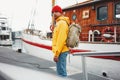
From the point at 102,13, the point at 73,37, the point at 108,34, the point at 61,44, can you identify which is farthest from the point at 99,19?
the point at 61,44

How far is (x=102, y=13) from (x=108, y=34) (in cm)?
131

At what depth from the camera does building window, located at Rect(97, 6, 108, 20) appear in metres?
10.3

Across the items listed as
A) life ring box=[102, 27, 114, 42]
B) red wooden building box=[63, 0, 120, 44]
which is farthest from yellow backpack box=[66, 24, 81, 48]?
life ring box=[102, 27, 114, 42]

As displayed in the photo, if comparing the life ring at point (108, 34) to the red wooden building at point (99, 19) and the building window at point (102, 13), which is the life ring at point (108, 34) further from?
the building window at point (102, 13)

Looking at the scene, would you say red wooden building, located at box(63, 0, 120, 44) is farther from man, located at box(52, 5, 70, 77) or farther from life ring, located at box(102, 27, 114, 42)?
man, located at box(52, 5, 70, 77)

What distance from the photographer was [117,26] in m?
9.63

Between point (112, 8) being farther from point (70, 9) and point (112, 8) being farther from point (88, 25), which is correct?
point (70, 9)

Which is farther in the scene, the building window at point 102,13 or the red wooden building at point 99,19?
the building window at point 102,13

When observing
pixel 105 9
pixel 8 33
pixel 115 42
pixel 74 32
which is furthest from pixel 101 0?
pixel 8 33

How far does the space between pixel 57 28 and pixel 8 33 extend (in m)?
54.9

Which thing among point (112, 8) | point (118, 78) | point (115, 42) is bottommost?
point (118, 78)

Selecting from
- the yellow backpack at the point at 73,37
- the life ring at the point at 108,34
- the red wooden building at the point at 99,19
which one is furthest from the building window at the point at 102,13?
the yellow backpack at the point at 73,37

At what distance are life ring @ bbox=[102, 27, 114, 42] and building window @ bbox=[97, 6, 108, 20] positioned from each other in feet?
2.07

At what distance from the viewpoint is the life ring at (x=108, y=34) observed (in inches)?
370
